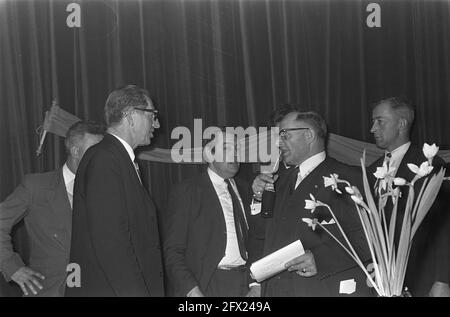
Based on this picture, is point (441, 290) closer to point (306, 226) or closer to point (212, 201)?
point (306, 226)

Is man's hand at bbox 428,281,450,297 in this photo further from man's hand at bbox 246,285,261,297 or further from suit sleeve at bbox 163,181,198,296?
suit sleeve at bbox 163,181,198,296

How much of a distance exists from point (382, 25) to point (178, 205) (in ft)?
7.14

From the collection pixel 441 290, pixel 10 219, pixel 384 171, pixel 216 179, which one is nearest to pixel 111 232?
pixel 216 179

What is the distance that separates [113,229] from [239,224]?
91cm

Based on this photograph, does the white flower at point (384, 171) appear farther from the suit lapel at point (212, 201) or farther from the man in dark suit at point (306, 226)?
the suit lapel at point (212, 201)

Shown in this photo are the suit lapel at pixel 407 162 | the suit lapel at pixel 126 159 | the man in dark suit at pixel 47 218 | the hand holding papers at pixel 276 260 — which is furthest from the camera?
the man in dark suit at pixel 47 218

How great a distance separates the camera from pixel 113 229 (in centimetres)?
236

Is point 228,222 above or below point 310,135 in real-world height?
below

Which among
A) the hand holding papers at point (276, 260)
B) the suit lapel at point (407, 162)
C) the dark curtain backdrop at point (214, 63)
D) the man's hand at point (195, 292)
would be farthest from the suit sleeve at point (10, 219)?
the suit lapel at point (407, 162)

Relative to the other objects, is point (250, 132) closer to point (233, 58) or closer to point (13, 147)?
point (233, 58)

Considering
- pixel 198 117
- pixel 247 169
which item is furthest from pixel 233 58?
pixel 247 169

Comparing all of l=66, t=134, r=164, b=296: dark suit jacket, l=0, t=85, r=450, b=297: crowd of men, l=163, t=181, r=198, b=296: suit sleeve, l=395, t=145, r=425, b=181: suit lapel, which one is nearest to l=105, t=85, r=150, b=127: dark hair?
l=0, t=85, r=450, b=297: crowd of men

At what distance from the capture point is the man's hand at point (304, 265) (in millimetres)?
2401

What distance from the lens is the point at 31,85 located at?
12.7ft
